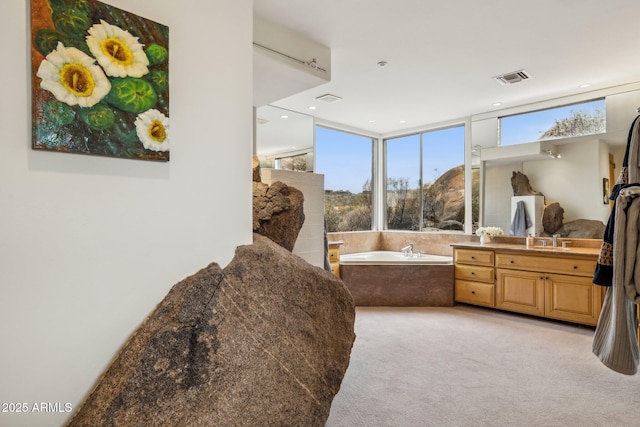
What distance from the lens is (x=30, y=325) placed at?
120 centimetres

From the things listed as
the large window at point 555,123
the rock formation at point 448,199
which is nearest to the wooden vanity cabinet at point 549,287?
the rock formation at point 448,199

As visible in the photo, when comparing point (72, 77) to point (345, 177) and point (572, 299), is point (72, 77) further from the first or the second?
point (345, 177)

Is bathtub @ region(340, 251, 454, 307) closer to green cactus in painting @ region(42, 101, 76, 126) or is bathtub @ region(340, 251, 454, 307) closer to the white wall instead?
A: the white wall

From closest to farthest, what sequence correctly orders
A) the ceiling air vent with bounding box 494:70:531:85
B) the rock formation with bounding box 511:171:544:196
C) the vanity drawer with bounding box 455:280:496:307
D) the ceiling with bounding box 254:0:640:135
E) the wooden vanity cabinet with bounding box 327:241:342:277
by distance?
the ceiling with bounding box 254:0:640:135 < the ceiling air vent with bounding box 494:70:531:85 < the vanity drawer with bounding box 455:280:496:307 < the rock formation with bounding box 511:171:544:196 < the wooden vanity cabinet with bounding box 327:241:342:277

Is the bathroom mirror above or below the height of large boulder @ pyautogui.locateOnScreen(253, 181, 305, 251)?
above

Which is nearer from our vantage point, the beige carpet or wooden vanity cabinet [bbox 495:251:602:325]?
the beige carpet

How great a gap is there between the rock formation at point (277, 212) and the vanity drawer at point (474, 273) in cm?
298

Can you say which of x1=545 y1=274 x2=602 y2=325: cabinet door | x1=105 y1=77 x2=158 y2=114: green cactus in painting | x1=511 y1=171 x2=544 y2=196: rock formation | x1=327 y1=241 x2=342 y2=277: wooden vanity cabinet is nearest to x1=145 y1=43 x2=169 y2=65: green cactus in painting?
x1=105 y1=77 x2=158 y2=114: green cactus in painting

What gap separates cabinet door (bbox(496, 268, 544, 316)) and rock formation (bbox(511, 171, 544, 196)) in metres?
1.04

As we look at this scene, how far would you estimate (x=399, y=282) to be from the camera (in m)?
4.48

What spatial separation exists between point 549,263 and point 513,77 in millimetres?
2017

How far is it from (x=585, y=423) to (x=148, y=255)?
2.51m

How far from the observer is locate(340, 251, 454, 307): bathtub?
4480 millimetres

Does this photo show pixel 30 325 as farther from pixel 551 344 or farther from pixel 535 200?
pixel 535 200
